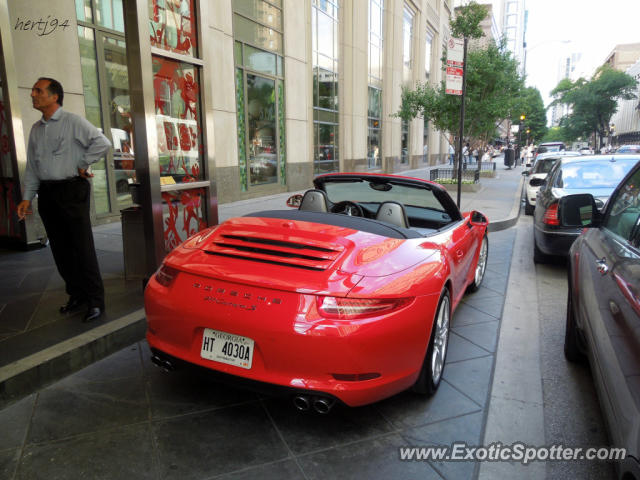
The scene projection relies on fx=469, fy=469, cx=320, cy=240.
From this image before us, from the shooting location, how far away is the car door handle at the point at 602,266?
8.11ft

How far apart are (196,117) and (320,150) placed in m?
13.5

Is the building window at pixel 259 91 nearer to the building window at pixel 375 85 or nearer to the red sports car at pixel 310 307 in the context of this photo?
the building window at pixel 375 85

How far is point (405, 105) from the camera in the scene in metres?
18.8

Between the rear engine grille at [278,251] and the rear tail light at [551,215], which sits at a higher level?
the rear engine grille at [278,251]

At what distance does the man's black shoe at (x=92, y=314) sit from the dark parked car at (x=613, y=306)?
3649mm

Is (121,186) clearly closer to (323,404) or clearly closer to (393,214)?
(393,214)

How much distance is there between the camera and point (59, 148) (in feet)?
12.4

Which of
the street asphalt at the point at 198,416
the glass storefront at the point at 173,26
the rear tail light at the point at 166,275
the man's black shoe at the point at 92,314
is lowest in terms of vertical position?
the street asphalt at the point at 198,416

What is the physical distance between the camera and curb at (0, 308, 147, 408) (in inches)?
116

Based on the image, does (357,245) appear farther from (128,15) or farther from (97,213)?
(97,213)

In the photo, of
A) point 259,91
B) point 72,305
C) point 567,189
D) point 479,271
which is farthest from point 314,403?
point 259,91

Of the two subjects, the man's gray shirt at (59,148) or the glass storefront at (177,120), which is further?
the glass storefront at (177,120)

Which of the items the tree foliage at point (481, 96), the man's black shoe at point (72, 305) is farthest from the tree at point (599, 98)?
the man's black shoe at point (72, 305)

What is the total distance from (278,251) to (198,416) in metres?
1.10
